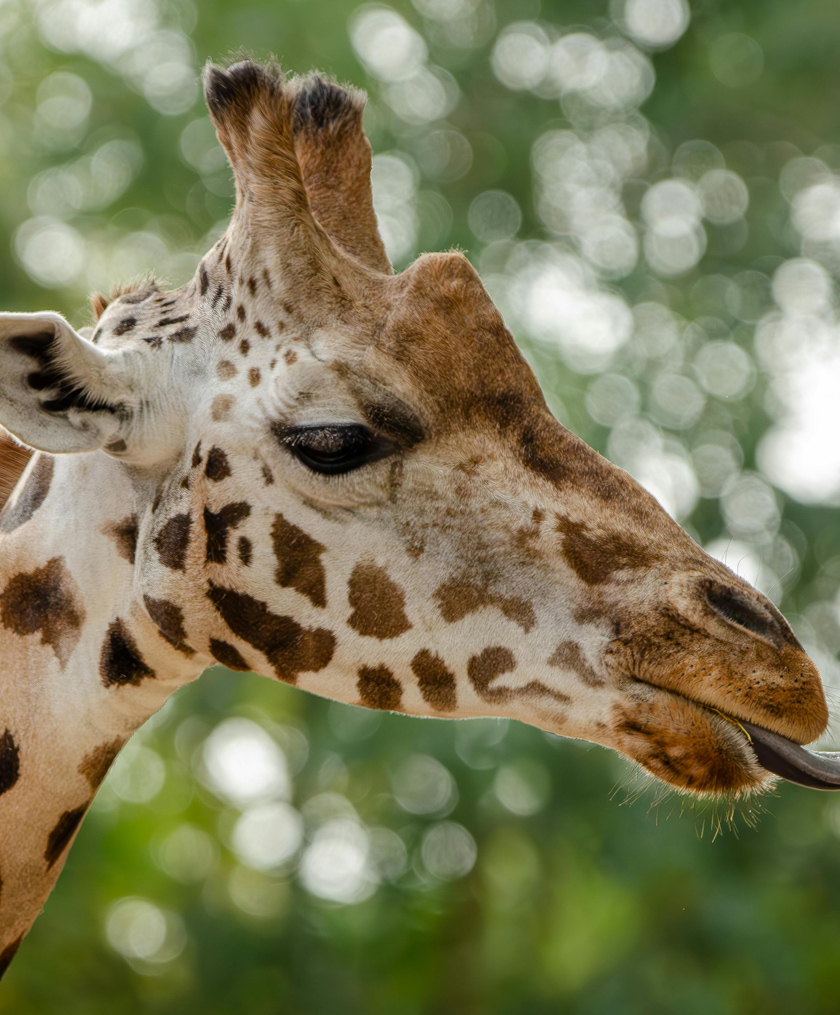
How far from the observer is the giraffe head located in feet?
9.34

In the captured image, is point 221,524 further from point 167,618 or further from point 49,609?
point 49,609

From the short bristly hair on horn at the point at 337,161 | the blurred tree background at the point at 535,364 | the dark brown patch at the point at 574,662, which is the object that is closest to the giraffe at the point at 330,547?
the dark brown patch at the point at 574,662

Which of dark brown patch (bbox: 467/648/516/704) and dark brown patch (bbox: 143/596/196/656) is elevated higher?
dark brown patch (bbox: 467/648/516/704)

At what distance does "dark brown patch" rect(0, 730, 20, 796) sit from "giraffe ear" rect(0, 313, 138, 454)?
78 cm

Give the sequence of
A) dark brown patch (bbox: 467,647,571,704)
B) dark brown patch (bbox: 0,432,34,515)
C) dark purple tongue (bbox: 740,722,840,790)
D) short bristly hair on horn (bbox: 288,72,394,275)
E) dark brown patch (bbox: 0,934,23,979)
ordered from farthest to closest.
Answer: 1. short bristly hair on horn (bbox: 288,72,394,275)
2. dark brown patch (bbox: 0,432,34,515)
3. dark brown patch (bbox: 0,934,23,979)
4. dark brown patch (bbox: 467,647,571,704)
5. dark purple tongue (bbox: 740,722,840,790)

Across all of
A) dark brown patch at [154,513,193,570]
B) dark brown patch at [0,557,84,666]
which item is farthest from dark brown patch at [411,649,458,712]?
dark brown patch at [0,557,84,666]

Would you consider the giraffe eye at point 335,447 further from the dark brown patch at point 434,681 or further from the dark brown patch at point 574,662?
the dark brown patch at point 574,662

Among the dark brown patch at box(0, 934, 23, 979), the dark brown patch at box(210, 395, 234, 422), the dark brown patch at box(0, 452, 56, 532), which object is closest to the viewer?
the dark brown patch at box(210, 395, 234, 422)

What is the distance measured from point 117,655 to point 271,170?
1.33 meters

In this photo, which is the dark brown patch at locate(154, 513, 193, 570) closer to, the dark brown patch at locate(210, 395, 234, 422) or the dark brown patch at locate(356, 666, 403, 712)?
the dark brown patch at locate(210, 395, 234, 422)

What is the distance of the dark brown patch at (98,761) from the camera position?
3133mm

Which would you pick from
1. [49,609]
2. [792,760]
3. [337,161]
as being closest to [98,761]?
[49,609]

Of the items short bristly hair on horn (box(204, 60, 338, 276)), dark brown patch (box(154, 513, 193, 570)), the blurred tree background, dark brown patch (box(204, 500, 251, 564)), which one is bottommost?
the blurred tree background

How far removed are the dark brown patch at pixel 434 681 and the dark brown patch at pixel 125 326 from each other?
1199 millimetres
